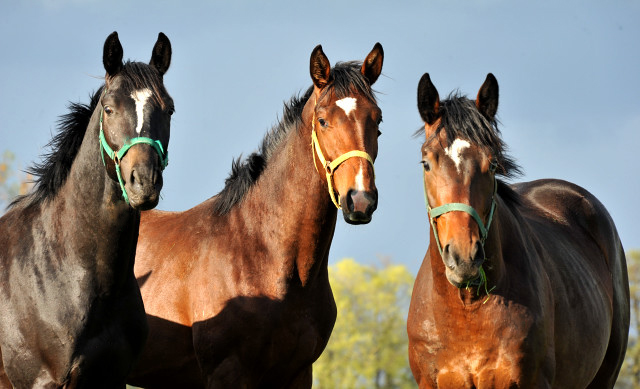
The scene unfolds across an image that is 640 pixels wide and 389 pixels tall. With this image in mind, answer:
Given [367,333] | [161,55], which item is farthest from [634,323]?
[161,55]

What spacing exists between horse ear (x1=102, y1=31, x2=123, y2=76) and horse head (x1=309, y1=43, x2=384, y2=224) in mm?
1497

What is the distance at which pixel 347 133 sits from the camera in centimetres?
554

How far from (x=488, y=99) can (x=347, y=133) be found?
1073mm

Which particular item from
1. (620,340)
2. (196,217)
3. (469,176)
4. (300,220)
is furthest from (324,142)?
(620,340)

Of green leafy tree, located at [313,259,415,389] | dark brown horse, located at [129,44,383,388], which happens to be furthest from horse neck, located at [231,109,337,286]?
green leafy tree, located at [313,259,415,389]

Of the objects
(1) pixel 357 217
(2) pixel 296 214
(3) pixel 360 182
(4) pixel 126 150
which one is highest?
(4) pixel 126 150

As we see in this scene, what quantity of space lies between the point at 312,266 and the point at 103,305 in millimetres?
1654

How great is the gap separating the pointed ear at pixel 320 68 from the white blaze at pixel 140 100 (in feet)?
4.84

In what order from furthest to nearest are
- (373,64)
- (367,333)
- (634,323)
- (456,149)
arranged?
(367,333), (634,323), (373,64), (456,149)

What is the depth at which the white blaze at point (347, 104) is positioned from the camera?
5621 mm

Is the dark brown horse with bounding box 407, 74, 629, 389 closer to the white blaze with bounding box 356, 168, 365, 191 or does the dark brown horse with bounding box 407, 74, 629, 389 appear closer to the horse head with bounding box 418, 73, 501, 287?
the horse head with bounding box 418, 73, 501, 287

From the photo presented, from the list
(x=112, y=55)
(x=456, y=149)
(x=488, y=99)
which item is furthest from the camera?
(x=488, y=99)

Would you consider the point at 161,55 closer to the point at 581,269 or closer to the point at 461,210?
the point at 461,210

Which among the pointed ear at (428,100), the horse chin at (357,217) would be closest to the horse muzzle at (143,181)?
the horse chin at (357,217)
